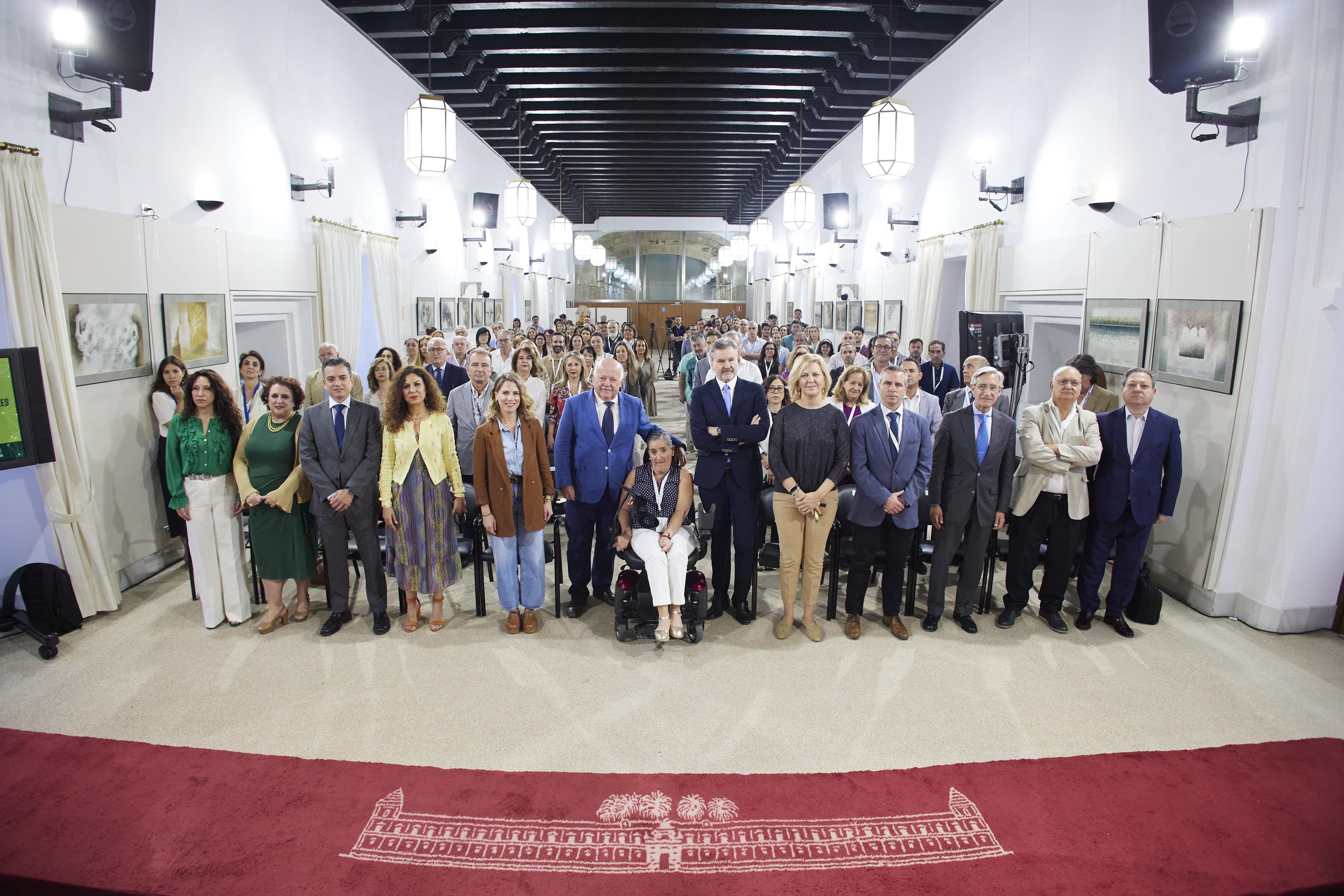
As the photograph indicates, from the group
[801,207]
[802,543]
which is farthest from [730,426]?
[801,207]

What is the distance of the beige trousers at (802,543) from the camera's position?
4645mm

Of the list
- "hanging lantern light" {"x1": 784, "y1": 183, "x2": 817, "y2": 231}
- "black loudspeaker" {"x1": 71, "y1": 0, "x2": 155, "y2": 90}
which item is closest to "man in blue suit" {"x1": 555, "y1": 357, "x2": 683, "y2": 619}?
"black loudspeaker" {"x1": 71, "y1": 0, "x2": 155, "y2": 90}

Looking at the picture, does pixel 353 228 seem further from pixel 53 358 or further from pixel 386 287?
pixel 53 358

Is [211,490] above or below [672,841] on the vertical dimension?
above

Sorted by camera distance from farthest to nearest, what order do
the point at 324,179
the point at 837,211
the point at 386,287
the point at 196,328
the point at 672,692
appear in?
the point at 837,211 → the point at 386,287 → the point at 324,179 → the point at 196,328 → the point at 672,692

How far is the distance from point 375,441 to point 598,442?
1439 millimetres

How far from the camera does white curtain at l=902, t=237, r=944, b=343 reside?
917 centimetres

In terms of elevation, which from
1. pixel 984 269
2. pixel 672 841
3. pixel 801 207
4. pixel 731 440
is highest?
pixel 801 207

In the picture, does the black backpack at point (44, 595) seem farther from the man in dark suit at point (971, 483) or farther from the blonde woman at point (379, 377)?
the man in dark suit at point (971, 483)

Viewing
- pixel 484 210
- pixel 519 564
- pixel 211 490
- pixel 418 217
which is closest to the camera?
pixel 211 490

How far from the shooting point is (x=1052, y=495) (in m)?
4.81

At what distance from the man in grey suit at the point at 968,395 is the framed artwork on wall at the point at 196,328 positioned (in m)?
6.32

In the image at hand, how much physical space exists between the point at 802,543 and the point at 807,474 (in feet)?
1.63

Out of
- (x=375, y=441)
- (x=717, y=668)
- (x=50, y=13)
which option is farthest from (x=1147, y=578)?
(x=50, y=13)
